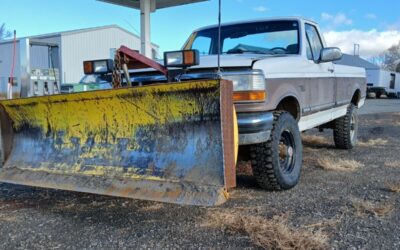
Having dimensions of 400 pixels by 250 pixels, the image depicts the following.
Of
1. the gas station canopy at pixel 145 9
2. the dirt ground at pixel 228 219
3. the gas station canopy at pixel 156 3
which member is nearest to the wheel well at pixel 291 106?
the dirt ground at pixel 228 219

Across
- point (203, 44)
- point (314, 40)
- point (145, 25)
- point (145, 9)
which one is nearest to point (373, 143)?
point (314, 40)

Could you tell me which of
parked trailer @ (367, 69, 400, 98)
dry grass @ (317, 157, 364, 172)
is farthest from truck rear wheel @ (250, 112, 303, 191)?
parked trailer @ (367, 69, 400, 98)

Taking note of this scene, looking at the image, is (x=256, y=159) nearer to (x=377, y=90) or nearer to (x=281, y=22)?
(x=281, y=22)

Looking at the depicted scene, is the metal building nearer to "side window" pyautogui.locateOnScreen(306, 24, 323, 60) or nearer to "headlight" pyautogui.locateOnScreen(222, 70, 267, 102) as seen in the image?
"side window" pyautogui.locateOnScreen(306, 24, 323, 60)

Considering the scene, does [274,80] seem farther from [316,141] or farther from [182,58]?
[316,141]

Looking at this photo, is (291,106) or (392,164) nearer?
(291,106)

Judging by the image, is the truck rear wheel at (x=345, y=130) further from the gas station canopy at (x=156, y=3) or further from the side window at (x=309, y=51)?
the gas station canopy at (x=156, y=3)

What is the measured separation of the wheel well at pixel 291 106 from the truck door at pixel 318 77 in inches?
19.2

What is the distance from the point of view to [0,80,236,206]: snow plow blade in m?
3.65

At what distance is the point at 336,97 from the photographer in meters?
6.93

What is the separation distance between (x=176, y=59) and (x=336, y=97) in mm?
3504

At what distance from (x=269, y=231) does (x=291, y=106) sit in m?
2.25

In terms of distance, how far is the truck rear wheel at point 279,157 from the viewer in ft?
14.9

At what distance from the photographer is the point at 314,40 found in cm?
636
